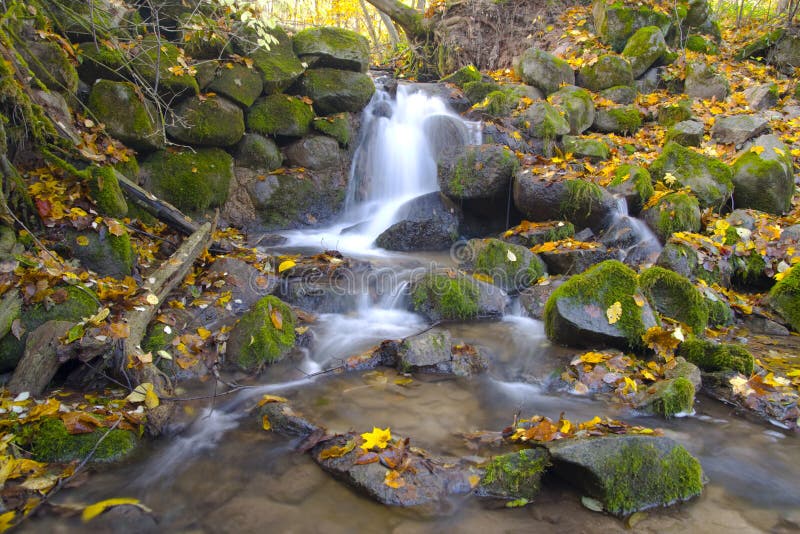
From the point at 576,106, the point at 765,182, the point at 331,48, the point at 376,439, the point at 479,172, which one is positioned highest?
the point at 331,48

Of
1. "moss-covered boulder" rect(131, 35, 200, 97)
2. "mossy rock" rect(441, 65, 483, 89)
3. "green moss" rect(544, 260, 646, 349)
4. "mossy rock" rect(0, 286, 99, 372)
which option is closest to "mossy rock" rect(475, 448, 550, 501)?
"green moss" rect(544, 260, 646, 349)

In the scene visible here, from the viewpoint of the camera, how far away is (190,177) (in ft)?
24.9

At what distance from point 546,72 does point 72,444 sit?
443 inches

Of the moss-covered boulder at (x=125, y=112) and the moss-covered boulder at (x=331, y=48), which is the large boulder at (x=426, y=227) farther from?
the moss-covered boulder at (x=125, y=112)

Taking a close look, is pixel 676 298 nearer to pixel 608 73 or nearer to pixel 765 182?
pixel 765 182

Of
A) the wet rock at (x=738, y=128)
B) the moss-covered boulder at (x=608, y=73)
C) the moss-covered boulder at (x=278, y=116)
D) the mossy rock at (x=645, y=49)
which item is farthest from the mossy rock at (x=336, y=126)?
the mossy rock at (x=645, y=49)

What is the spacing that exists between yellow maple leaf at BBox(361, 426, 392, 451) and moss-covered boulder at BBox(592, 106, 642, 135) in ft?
→ 30.7

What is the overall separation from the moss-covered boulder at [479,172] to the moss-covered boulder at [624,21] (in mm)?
6649

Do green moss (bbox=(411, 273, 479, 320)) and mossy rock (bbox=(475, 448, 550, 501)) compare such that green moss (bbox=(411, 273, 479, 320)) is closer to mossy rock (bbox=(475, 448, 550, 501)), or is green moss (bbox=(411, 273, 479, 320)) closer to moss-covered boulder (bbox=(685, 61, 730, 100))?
mossy rock (bbox=(475, 448, 550, 501))

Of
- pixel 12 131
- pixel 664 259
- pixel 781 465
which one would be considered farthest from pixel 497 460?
pixel 12 131

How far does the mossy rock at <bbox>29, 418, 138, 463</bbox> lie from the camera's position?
124 inches

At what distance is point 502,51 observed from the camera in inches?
542

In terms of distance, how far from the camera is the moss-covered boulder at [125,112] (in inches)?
263

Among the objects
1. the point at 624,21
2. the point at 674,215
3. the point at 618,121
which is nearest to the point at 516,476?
the point at 674,215
